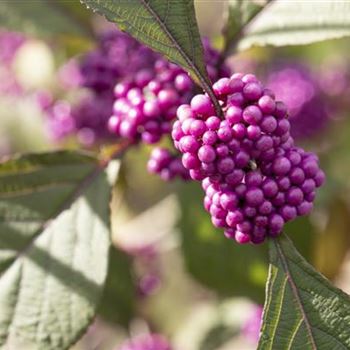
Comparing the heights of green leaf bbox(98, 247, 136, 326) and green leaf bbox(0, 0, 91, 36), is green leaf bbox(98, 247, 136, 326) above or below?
below

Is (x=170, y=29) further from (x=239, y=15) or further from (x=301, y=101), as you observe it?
(x=301, y=101)

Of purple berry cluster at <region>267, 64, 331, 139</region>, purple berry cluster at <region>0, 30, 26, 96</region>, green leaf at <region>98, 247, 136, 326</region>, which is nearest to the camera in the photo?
green leaf at <region>98, 247, 136, 326</region>

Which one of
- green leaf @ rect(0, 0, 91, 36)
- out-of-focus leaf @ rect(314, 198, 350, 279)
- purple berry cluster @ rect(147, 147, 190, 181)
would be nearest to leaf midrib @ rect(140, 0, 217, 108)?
purple berry cluster @ rect(147, 147, 190, 181)

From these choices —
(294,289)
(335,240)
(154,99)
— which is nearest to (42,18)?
(154,99)

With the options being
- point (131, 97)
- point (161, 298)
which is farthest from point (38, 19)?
point (161, 298)

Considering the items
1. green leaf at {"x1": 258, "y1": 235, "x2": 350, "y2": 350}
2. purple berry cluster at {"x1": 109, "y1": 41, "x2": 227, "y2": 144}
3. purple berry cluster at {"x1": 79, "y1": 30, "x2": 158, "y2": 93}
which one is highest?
purple berry cluster at {"x1": 79, "y1": 30, "x2": 158, "y2": 93}

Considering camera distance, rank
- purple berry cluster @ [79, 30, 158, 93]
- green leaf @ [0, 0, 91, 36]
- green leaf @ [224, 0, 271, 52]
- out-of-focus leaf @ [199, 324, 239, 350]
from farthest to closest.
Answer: out-of-focus leaf @ [199, 324, 239, 350] → green leaf @ [0, 0, 91, 36] → purple berry cluster @ [79, 30, 158, 93] → green leaf @ [224, 0, 271, 52]

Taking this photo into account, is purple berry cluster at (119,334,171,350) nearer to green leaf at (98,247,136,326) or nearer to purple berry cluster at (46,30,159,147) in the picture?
green leaf at (98,247,136,326)

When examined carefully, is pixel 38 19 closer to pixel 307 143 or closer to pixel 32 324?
pixel 32 324
